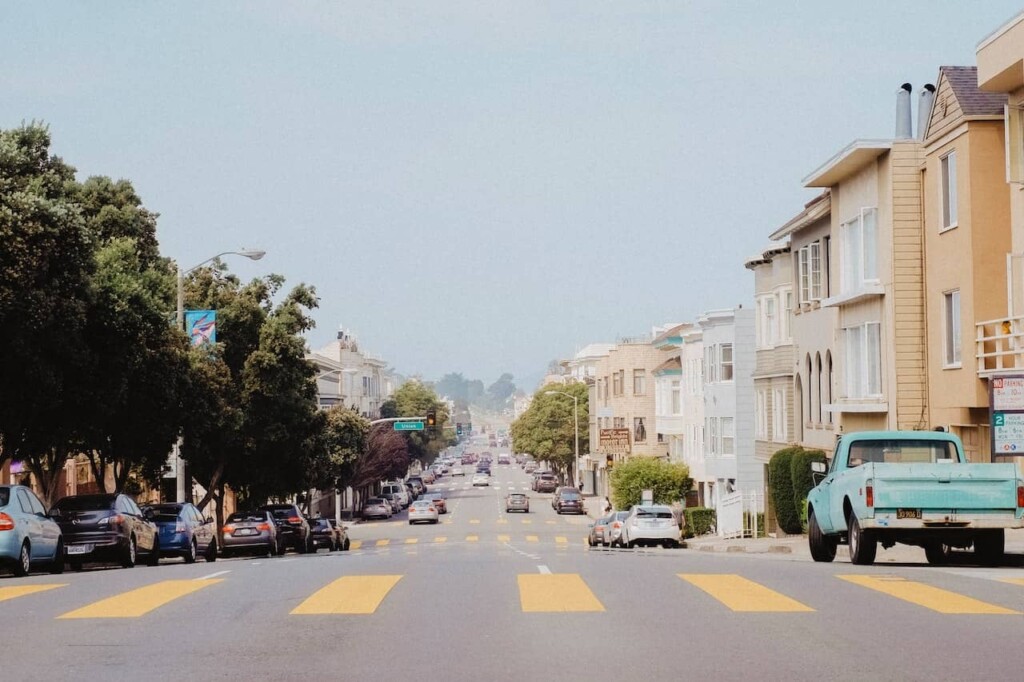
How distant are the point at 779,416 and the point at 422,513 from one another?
35100 mm

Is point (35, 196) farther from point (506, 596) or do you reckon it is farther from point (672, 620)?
point (672, 620)

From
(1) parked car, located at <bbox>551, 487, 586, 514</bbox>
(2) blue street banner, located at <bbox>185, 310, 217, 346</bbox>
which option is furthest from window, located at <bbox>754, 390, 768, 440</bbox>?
(1) parked car, located at <bbox>551, 487, 586, 514</bbox>

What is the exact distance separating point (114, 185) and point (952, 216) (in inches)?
939

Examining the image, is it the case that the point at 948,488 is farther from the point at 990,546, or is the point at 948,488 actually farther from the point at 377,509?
the point at 377,509

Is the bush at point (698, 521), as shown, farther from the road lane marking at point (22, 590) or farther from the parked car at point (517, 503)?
the road lane marking at point (22, 590)

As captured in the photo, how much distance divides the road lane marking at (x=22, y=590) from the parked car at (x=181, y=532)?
1587 cm

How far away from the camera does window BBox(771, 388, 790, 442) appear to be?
53.4 meters

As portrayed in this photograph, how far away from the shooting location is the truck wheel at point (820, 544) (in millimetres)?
22031

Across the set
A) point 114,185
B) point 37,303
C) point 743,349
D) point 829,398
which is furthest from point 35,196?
point 743,349

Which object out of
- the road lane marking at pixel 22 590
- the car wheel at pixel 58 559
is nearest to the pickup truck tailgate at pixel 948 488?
the road lane marking at pixel 22 590

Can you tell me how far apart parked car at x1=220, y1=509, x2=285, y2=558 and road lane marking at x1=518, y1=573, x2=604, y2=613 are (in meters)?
24.9

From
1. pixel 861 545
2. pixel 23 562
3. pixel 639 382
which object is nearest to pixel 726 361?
pixel 639 382

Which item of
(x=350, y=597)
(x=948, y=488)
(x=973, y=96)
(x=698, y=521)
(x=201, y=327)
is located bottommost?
(x=698, y=521)

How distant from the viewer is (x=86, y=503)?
27.7 m
